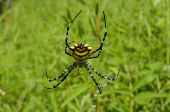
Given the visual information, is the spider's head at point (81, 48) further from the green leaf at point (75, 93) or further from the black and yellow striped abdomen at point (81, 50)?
the green leaf at point (75, 93)

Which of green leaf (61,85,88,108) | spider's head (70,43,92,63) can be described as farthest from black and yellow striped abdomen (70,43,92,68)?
green leaf (61,85,88,108)

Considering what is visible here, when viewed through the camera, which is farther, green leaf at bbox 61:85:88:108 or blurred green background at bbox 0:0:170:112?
blurred green background at bbox 0:0:170:112

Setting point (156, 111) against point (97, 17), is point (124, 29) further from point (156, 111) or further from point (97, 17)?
point (156, 111)

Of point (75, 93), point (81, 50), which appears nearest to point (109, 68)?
point (81, 50)

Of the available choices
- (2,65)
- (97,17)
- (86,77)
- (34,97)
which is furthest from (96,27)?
(2,65)

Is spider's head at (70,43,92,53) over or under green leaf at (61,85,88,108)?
over

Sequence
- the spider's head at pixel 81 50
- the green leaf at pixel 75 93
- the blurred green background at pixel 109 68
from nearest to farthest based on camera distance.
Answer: the green leaf at pixel 75 93
the spider's head at pixel 81 50
the blurred green background at pixel 109 68

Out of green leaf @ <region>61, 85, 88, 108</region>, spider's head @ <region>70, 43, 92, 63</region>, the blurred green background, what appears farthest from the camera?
the blurred green background

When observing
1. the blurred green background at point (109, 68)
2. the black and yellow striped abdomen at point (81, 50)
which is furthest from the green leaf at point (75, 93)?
the black and yellow striped abdomen at point (81, 50)

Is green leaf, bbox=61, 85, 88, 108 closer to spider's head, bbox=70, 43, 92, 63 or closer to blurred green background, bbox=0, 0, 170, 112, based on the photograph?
blurred green background, bbox=0, 0, 170, 112

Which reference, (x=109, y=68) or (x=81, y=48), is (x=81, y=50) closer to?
(x=81, y=48)

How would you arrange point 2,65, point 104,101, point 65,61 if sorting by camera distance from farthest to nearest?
1. point 2,65
2. point 104,101
3. point 65,61
